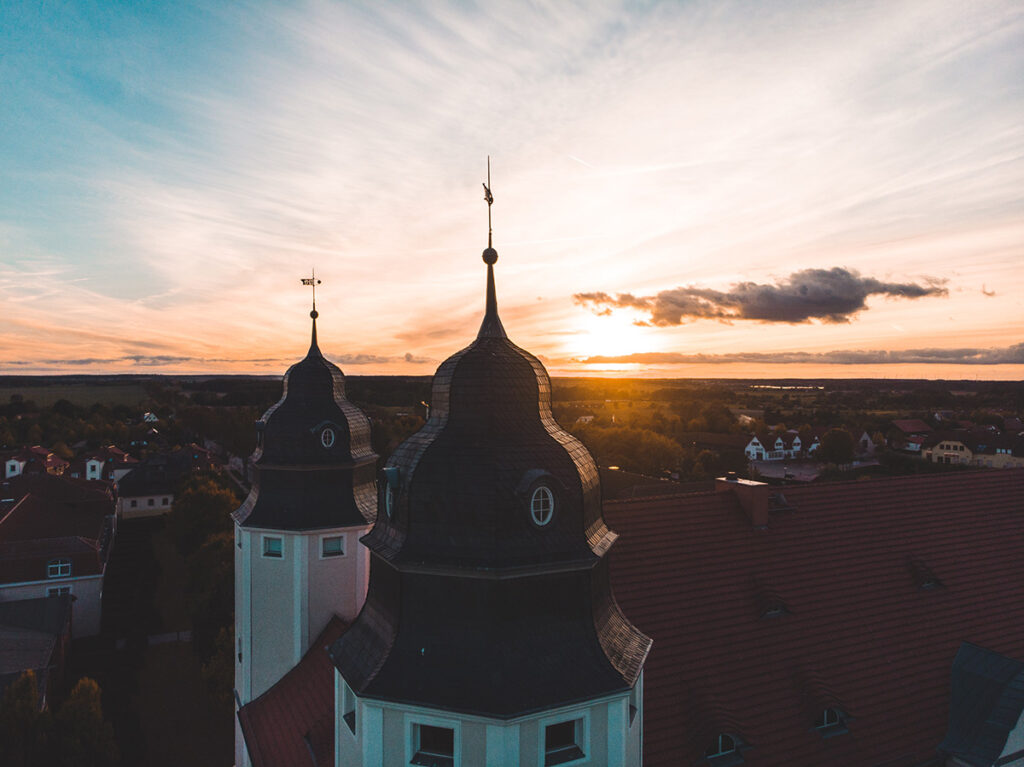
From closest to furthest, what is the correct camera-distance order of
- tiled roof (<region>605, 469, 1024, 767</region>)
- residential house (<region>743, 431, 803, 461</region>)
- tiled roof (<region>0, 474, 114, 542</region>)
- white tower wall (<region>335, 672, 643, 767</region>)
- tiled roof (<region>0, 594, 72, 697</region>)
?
white tower wall (<region>335, 672, 643, 767</region>), tiled roof (<region>605, 469, 1024, 767</region>), tiled roof (<region>0, 594, 72, 697</region>), tiled roof (<region>0, 474, 114, 542</region>), residential house (<region>743, 431, 803, 461</region>)

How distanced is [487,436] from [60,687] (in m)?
32.9

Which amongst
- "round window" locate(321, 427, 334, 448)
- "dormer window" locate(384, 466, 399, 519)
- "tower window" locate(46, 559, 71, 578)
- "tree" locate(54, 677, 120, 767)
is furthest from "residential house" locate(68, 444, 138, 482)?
"dormer window" locate(384, 466, 399, 519)

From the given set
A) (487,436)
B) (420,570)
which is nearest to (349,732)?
(420,570)

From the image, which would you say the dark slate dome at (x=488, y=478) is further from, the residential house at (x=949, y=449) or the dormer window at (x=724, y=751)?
the residential house at (x=949, y=449)

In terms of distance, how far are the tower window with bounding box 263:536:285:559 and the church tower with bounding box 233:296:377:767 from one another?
3cm

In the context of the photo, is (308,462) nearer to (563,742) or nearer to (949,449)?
(563,742)

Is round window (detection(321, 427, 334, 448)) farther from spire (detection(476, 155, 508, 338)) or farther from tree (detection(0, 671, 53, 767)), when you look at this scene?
tree (detection(0, 671, 53, 767))

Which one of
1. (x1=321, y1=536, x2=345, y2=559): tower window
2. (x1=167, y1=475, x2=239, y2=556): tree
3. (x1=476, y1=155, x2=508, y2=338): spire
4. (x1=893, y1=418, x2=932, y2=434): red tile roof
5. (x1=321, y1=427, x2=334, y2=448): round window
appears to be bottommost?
(x1=167, y1=475, x2=239, y2=556): tree

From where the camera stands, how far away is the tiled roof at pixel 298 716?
42.4 ft

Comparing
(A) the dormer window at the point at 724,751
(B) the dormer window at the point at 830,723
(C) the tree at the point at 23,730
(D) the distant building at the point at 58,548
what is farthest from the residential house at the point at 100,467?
(B) the dormer window at the point at 830,723

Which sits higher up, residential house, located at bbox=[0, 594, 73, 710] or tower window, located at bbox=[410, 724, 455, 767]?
tower window, located at bbox=[410, 724, 455, 767]

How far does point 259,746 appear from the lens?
1471cm

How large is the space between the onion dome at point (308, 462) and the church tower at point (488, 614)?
23.6 feet

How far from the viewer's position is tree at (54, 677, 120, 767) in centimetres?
2025
